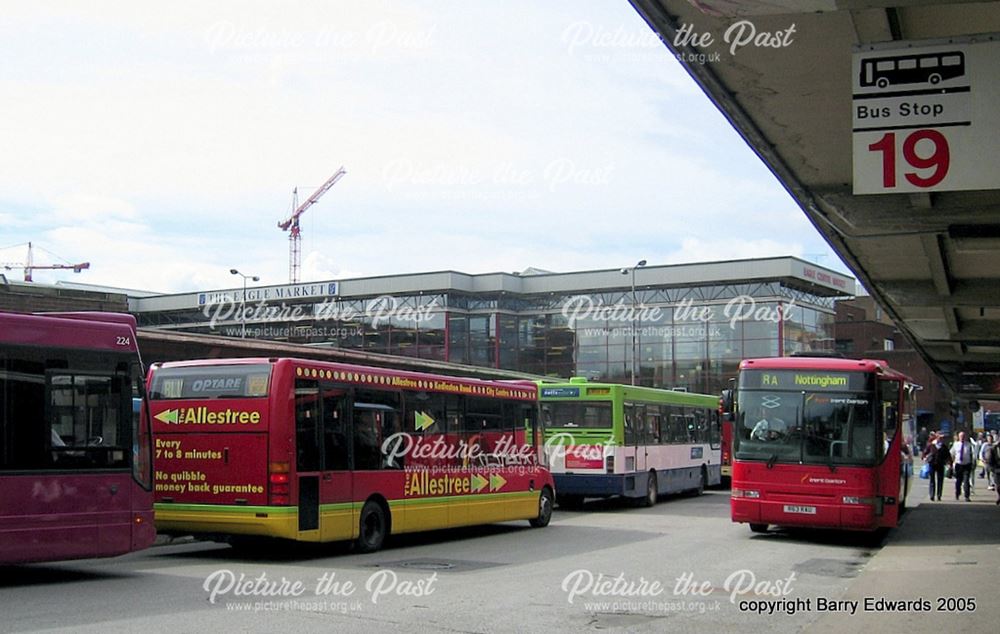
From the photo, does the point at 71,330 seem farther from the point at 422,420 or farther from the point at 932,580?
the point at 932,580

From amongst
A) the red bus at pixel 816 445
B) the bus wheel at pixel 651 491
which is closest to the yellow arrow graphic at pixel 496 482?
the red bus at pixel 816 445

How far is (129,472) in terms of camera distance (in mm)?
12898

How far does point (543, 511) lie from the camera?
21.6 meters

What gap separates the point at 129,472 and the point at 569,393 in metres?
14.6

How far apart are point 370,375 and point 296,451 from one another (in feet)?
7.08

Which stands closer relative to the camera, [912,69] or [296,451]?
[912,69]

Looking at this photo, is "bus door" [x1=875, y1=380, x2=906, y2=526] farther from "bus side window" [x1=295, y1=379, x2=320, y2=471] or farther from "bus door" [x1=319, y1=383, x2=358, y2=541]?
"bus side window" [x1=295, y1=379, x2=320, y2=471]

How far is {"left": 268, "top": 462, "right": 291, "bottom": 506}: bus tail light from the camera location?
14359 millimetres

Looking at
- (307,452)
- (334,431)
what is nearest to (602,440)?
(334,431)

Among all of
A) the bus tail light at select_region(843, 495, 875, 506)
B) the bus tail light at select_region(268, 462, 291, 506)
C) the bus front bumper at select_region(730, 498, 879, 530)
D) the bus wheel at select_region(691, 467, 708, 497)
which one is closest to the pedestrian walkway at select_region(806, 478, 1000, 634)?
the bus front bumper at select_region(730, 498, 879, 530)

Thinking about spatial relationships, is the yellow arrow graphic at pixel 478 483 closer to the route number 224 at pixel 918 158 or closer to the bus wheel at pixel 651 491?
the bus wheel at pixel 651 491

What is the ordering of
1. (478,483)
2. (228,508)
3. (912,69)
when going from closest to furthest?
(912,69) < (228,508) < (478,483)

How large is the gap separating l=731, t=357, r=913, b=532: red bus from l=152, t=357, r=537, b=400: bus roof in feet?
14.7

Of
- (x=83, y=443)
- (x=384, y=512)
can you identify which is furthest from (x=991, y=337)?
(x=83, y=443)
